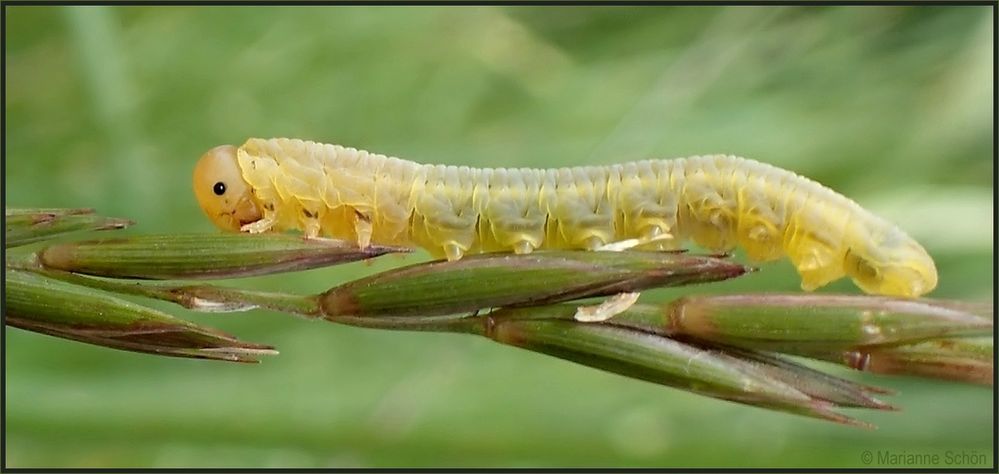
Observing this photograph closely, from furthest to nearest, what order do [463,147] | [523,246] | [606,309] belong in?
1. [463,147]
2. [523,246]
3. [606,309]

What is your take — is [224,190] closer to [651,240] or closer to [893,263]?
[651,240]

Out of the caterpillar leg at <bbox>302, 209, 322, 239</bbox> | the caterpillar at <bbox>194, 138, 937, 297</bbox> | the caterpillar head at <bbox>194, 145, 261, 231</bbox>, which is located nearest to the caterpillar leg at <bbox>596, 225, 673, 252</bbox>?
the caterpillar at <bbox>194, 138, 937, 297</bbox>

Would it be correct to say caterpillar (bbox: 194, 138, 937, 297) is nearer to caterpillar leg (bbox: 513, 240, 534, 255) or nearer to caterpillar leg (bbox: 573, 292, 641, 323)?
caterpillar leg (bbox: 513, 240, 534, 255)

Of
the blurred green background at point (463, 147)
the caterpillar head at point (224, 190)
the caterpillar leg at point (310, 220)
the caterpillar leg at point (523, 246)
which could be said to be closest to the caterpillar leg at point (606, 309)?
the caterpillar leg at point (523, 246)

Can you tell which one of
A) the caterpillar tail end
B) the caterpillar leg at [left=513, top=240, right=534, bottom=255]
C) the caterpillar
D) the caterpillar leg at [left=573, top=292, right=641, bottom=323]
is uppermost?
the caterpillar

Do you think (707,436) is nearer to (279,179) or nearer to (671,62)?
(671,62)

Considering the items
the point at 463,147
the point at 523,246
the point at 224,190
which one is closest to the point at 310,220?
the point at 224,190
